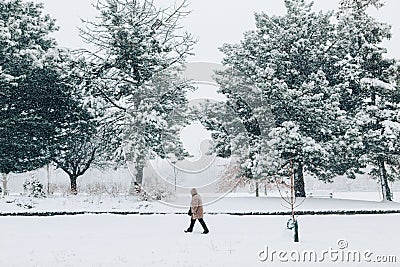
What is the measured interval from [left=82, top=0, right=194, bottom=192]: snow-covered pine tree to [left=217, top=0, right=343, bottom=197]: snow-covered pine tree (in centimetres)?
410

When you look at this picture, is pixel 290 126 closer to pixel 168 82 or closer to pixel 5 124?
pixel 168 82

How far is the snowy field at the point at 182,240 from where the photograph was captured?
35.3 feet

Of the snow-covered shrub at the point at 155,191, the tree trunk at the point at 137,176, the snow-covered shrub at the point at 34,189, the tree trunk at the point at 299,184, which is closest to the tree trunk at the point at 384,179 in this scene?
the tree trunk at the point at 299,184

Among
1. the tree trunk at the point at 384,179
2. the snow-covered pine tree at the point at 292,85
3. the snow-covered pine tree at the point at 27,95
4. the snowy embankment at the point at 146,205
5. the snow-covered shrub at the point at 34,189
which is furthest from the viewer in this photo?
the tree trunk at the point at 384,179

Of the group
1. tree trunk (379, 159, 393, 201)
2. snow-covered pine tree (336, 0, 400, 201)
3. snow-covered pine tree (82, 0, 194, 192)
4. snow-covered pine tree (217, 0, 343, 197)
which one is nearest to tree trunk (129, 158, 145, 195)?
snow-covered pine tree (82, 0, 194, 192)

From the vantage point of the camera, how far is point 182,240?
13.6 m

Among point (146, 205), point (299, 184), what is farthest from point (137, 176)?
point (299, 184)

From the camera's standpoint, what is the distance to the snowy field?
10.8 m

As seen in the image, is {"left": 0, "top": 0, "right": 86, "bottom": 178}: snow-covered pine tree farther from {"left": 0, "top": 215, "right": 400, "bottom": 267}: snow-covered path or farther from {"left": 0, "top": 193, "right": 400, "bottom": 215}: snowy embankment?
{"left": 0, "top": 215, "right": 400, "bottom": 267}: snow-covered path

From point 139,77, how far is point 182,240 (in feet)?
52.0

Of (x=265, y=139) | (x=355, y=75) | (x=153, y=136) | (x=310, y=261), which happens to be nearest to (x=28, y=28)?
(x=153, y=136)

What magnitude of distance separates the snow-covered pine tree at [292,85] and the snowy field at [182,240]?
19.0 ft

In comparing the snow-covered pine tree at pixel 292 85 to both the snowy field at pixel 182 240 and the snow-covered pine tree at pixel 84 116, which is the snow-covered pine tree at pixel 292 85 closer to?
the snowy field at pixel 182 240

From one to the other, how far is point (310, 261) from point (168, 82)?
18636mm
